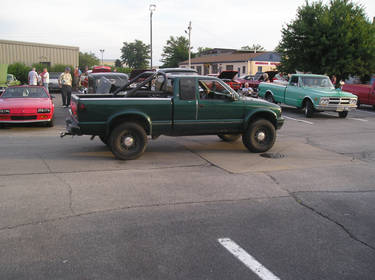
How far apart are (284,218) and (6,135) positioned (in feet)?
28.2

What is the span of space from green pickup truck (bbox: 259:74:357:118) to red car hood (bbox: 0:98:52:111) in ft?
32.8

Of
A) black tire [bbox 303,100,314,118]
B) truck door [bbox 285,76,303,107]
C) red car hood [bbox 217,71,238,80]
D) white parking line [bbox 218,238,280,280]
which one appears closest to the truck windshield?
truck door [bbox 285,76,303,107]

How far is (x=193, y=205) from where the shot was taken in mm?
5125

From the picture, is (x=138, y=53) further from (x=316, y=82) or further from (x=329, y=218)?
(x=329, y=218)

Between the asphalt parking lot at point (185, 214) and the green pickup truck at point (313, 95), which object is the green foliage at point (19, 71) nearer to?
the green pickup truck at point (313, 95)

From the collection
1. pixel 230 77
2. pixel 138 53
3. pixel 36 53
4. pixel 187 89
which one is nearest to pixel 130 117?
pixel 187 89

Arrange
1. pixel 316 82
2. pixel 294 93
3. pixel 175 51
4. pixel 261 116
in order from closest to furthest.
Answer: pixel 261 116 → pixel 316 82 → pixel 294 93 → pixel 175 51

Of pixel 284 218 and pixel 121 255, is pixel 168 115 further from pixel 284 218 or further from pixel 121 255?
pixel 121 255

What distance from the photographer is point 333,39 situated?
24641 mm

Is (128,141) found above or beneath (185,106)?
beneath

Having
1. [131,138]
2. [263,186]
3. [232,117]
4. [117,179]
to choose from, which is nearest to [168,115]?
[131,138]

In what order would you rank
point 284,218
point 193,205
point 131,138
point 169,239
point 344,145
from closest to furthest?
1. point 169,239
2. point 284,218
3. point 193,205
4. point 131,138
5. point 344,145

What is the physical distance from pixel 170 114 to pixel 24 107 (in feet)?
18.6

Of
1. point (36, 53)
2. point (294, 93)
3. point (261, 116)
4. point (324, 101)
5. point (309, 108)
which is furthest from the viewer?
point (36, 53)
